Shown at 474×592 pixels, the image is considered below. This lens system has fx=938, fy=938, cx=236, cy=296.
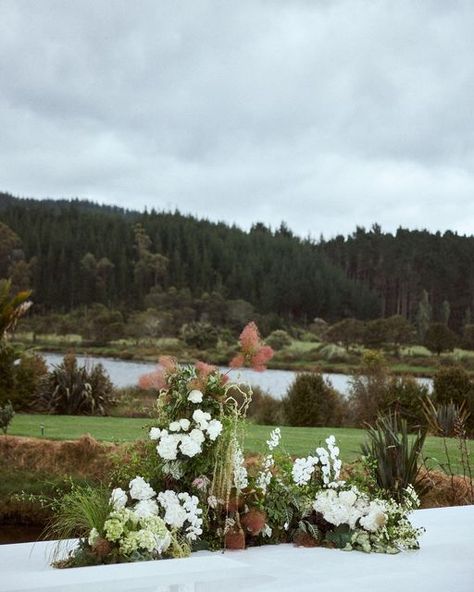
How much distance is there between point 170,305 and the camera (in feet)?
134

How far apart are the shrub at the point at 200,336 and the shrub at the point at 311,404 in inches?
902

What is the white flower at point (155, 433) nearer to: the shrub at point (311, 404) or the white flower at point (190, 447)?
the white flower at point (190, 447)

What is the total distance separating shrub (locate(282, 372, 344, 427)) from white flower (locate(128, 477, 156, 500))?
32.0 feet

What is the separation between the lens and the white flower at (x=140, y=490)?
17.1 ft

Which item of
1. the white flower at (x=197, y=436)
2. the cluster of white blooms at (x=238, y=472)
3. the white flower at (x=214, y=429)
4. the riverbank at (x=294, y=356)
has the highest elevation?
the riverbank at (x=294, y=356)

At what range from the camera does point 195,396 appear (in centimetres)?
539

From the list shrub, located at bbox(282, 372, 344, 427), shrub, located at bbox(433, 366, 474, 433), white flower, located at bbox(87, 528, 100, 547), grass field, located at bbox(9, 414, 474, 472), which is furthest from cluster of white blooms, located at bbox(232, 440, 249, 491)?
shrub, located at bbox(433, 366, 474, 433)

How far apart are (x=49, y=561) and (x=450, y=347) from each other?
36.7m

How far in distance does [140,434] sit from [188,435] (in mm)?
6082

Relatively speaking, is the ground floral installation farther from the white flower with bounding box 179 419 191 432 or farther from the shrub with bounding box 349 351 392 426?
the shrub with bounding box 349 351 392 426

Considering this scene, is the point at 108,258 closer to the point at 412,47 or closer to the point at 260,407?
the point at 412,47

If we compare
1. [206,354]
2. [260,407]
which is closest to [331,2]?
[260,407]

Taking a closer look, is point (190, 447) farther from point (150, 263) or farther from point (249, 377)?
point (150, 263)

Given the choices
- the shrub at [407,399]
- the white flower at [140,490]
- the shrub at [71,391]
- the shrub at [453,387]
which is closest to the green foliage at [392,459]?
the white flower at [140,490]
